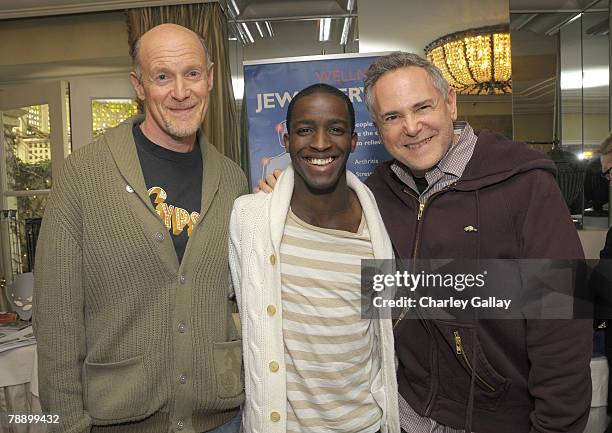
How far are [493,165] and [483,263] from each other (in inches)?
10.4

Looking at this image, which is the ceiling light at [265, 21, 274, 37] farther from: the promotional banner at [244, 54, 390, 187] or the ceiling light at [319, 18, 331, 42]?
the promotional banner at [244, 54, 390, 187]

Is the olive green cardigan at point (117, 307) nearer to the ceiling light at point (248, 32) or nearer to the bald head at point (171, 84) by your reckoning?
the bald head at point (171, 84)

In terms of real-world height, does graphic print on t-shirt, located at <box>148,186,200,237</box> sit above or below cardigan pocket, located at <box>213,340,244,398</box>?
above

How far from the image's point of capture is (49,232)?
1316 mm

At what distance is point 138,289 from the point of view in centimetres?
135

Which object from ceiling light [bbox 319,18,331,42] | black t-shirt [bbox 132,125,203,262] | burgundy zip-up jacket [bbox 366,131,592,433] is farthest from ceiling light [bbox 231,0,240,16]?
burgundy zip-up jacket [bbox 366,131,592,433]

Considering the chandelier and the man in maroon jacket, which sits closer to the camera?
the man in maroon jacket

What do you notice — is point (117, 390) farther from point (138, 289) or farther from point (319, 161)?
point (319, 161)

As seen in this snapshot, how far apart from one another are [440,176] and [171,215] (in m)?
0.76

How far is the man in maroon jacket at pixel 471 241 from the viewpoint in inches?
50.0

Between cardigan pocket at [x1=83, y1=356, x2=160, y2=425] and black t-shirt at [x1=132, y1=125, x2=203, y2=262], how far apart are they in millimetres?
322

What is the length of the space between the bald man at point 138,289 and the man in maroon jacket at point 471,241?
0.54 m

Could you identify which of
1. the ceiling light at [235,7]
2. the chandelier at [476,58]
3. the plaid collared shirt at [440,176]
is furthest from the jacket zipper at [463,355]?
the ceiling light at [235,7]

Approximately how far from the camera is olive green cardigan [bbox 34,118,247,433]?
132 cm
